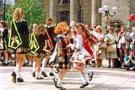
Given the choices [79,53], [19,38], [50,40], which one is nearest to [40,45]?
[50,40]

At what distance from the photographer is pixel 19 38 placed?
8.33 meters

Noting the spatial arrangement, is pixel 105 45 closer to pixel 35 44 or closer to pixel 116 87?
pixel 35 44

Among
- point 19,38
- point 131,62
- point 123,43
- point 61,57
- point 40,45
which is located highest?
point 19,38

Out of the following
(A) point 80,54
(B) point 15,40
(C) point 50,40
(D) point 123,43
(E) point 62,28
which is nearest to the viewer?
(E) point 62,28

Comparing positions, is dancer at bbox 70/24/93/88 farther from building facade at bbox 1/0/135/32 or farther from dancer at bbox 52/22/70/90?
building facade at bbox 1/0/135/32

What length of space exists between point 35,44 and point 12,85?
6.71 ft

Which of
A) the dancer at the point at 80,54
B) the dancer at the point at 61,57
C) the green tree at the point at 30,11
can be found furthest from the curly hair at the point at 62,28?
the green tree at the point at 30,11

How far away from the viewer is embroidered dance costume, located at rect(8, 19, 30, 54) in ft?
27.3

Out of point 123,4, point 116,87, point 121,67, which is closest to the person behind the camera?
point 116,87

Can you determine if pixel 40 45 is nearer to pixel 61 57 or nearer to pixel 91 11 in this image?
pixel 61 57

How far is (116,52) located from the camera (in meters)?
14.2

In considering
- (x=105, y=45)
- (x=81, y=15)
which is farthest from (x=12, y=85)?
(x=81, y=15)

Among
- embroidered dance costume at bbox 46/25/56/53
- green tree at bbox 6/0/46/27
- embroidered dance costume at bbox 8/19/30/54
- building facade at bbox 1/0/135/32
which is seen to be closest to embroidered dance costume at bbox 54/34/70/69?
embroidered dance costume at bbox 8/19/30/54

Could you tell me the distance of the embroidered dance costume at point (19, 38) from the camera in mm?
8312
